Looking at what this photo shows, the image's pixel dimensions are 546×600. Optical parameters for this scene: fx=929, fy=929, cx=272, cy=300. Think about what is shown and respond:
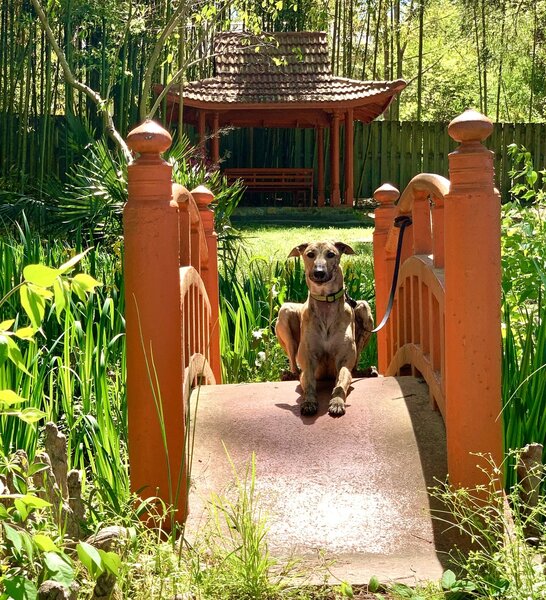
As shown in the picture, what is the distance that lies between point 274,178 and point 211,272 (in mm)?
13326

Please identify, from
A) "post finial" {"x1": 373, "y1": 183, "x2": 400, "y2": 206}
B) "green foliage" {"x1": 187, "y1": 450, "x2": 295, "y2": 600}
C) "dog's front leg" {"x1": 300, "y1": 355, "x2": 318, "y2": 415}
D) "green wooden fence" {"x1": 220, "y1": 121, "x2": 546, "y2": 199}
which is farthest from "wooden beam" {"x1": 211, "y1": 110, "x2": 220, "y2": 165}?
"green foliage" {"x1": 187, "y1": 450, "x2": 295, "y2": 600}

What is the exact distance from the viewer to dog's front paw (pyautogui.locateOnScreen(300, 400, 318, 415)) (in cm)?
401

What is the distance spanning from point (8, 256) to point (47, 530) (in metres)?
2.21

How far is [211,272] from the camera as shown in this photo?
571 cm

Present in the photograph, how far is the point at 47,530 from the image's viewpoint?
2.82 meters

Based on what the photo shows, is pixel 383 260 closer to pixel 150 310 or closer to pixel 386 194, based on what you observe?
pixel 386 194

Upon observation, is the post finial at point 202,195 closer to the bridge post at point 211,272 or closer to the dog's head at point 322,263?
the bridge post at point 211,272

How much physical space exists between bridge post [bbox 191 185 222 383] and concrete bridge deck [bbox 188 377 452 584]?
1.30 metres

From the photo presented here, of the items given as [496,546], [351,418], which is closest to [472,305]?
[496,546]

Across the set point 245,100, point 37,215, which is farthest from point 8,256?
point 245,100

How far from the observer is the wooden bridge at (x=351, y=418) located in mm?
3049

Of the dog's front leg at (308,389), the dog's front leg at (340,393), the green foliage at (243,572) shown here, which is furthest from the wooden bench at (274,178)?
the green foliage at (243,572)

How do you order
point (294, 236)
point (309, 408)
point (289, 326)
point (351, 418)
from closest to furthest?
point (351, 418), point (309, 408), point (289, 326), point (294, 236)

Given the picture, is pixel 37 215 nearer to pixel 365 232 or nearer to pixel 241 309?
pixel 241 309
